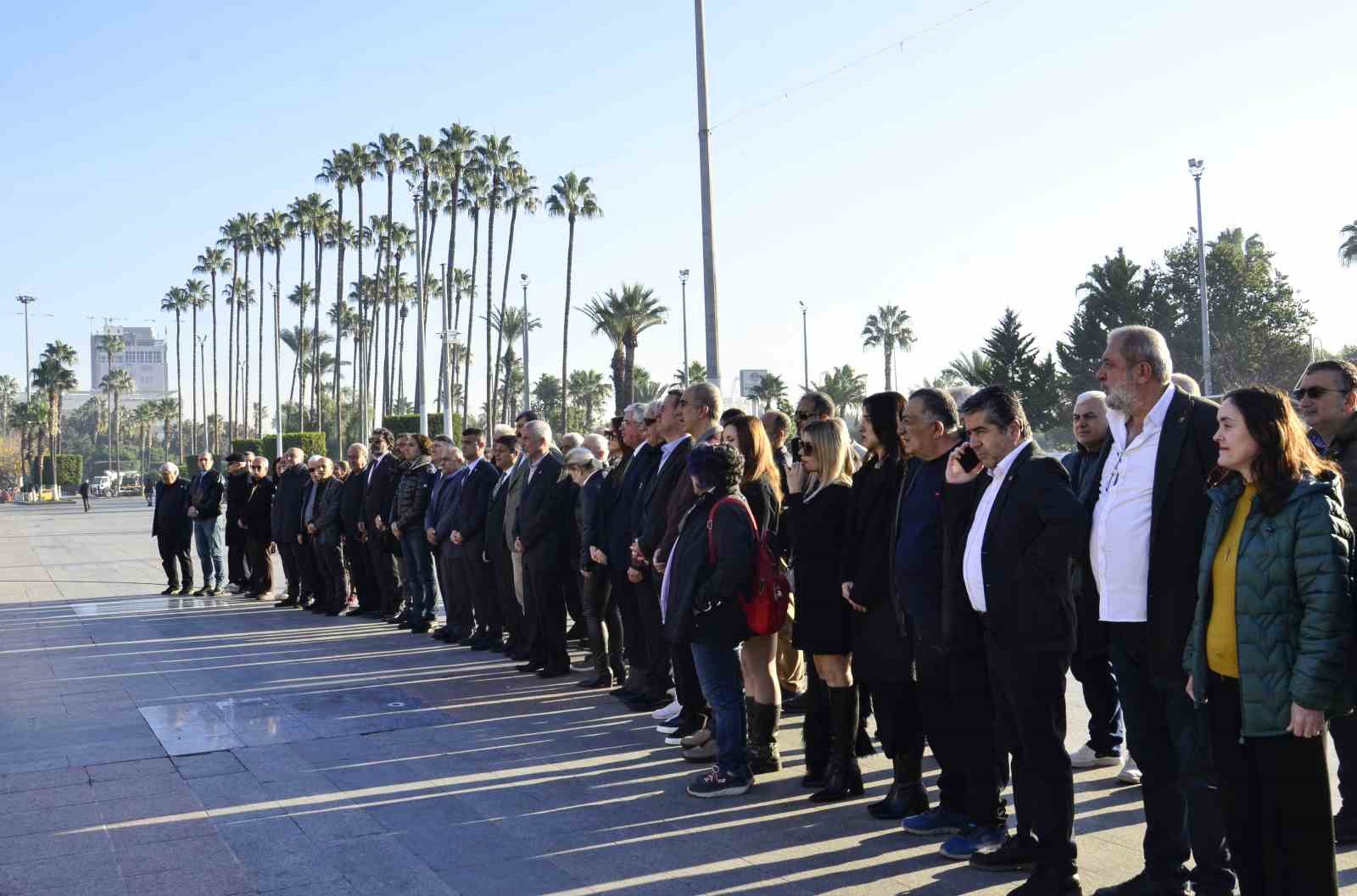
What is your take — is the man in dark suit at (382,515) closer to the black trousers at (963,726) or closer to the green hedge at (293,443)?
the black trousers at (963,726)

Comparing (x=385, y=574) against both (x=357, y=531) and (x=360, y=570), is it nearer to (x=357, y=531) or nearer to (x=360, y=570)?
(x=357, y=531)

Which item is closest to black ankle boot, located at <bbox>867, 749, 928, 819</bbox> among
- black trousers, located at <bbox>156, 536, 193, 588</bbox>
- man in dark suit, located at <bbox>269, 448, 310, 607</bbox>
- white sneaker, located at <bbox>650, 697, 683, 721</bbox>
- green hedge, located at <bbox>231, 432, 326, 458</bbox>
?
white sneaker, located at <bbox>650, 697, 683, 721</bbox>

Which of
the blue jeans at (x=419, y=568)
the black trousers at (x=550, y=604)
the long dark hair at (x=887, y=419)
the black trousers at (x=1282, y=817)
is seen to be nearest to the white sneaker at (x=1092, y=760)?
the long dark hair at (x=887, y=419)

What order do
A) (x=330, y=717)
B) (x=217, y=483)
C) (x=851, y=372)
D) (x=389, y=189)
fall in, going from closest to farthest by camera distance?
(x=330, y=717), (x=217, y=483), (x=389, y=189), (x=851, y=372)

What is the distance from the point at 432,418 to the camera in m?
55.2

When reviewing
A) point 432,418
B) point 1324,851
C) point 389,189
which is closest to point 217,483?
point 1324,851

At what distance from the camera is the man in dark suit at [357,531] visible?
548 inches

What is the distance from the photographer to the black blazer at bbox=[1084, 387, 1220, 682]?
4.33 m

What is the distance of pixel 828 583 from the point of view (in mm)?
6027

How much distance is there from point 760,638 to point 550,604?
3605mm

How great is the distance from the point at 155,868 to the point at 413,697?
3751 millimetres

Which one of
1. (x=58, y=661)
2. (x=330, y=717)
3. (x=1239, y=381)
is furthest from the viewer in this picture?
(x=1239, y=381)

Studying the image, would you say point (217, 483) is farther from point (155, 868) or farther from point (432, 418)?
point (432, 418)

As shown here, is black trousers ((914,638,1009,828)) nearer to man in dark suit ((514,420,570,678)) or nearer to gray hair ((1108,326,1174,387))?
gray hair ((1108,326,1174,387))
